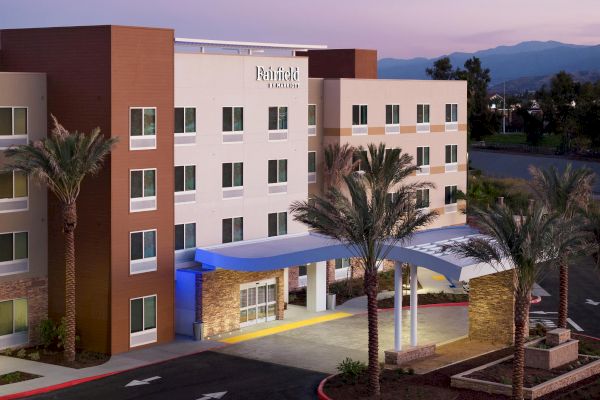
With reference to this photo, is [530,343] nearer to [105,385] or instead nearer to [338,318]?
[338,318]

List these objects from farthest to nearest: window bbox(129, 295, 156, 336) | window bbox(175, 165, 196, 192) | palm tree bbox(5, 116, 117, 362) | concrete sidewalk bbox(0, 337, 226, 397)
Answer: window bbox(175, 165, 196, 192) → window bbox(129, 295, 156, 336) → palm tree bbox(5, 116, 117, 362) → concrete sidewalk bbox(0, 337, 226, 397)

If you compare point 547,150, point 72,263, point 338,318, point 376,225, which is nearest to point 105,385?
point 72,263

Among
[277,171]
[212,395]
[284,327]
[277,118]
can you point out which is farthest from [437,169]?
[212,395]

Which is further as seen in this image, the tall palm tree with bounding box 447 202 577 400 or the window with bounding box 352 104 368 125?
the window with bounding box 352 104 368 125

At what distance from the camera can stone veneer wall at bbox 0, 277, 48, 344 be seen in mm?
42500

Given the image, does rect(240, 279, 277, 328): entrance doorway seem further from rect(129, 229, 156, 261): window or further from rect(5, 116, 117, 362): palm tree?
rect(5, 116, 117, 362): palm tree

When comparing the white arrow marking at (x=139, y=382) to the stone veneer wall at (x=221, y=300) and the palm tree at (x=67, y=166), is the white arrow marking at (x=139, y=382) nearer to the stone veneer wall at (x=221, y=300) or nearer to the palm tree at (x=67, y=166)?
the palm tree at (x=67, y=166)

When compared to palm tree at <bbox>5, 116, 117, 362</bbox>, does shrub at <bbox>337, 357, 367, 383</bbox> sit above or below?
below

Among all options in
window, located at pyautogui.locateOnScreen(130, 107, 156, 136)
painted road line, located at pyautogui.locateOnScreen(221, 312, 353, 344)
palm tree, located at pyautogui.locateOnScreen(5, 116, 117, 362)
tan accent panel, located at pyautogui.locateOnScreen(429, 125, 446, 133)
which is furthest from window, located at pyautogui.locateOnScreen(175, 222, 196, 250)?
tan accent panel, located at pyautogui.locateOnScreen(429, 125, 446, 133)

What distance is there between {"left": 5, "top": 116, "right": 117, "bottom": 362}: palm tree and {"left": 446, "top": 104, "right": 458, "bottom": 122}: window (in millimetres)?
29570

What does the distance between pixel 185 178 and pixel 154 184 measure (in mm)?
2861

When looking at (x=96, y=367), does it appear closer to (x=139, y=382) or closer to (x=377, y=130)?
(x=139, y=382)

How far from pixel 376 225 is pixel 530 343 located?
9.67 meters

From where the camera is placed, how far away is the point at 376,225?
35.2 m
